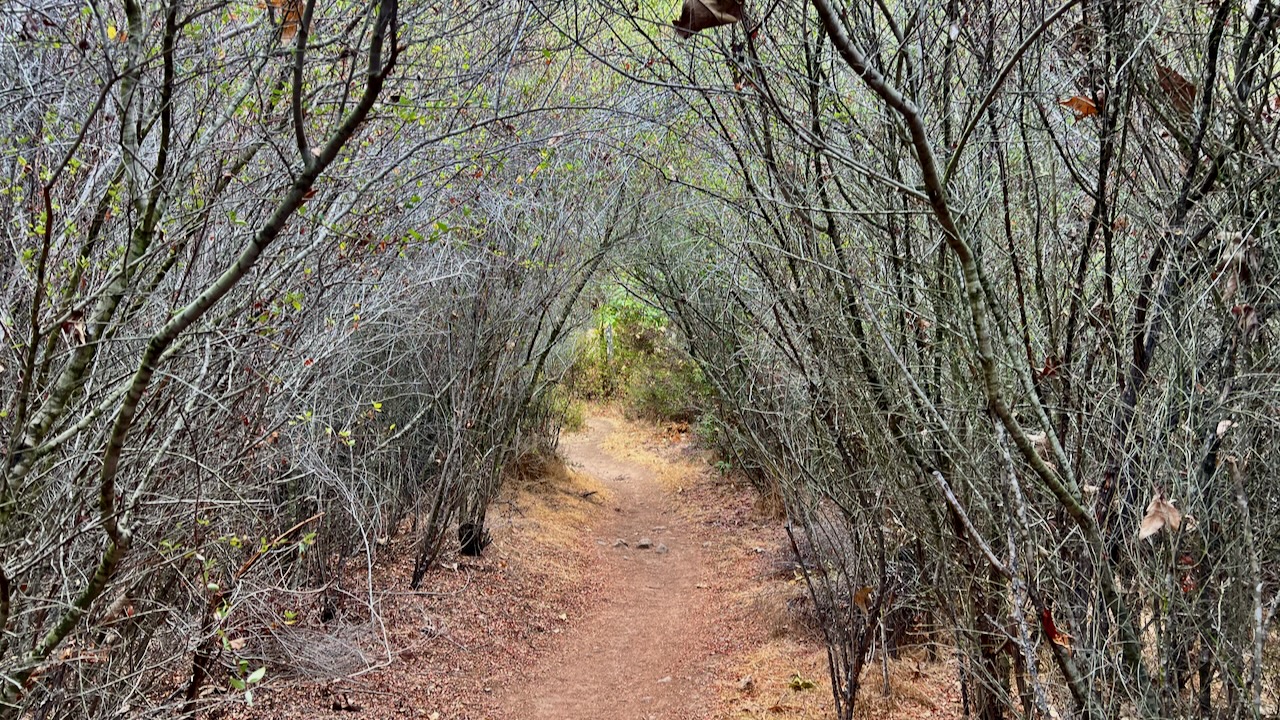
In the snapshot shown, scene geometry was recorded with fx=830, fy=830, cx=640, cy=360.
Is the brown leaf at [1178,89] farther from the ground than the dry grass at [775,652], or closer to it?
farther from the ground

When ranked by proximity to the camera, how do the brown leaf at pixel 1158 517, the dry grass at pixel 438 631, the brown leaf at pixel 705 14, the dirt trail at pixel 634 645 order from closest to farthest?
the brown leaf at pixel 705 14
the brown leaf at pixel 1158 517
the dry grass at pixel 438 631
the dirt trail at pixel 634 645

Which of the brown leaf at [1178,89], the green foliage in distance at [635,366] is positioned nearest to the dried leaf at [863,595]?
the brown leaf at [1178,89]

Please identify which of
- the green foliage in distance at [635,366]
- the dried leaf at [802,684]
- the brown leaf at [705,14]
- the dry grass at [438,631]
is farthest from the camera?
the green foliage in distance at [635,366]

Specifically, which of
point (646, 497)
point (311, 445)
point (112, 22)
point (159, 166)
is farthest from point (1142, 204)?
point (646, 497)

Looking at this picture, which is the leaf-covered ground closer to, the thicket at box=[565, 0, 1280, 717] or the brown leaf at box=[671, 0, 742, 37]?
the thicket at box=[565, 0, 1280, 717]

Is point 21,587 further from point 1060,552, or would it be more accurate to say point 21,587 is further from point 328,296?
point 1060,552

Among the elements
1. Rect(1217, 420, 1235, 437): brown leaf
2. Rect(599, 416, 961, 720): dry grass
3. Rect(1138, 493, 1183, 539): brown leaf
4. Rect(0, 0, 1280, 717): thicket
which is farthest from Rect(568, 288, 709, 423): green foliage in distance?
Rect(1138, 493, 1183, 539): brown leaf

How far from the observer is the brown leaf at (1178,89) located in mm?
2680

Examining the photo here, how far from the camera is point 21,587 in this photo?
3010 millimetres

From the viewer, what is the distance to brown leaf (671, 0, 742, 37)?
5.10ft

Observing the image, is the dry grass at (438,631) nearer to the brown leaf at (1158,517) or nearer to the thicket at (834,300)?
the thicket at (834,300)

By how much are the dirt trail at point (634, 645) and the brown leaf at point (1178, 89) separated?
5.01 m

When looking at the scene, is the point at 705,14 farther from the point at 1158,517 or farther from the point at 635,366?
the point at 635,366

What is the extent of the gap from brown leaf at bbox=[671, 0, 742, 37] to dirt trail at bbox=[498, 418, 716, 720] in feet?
18.3
